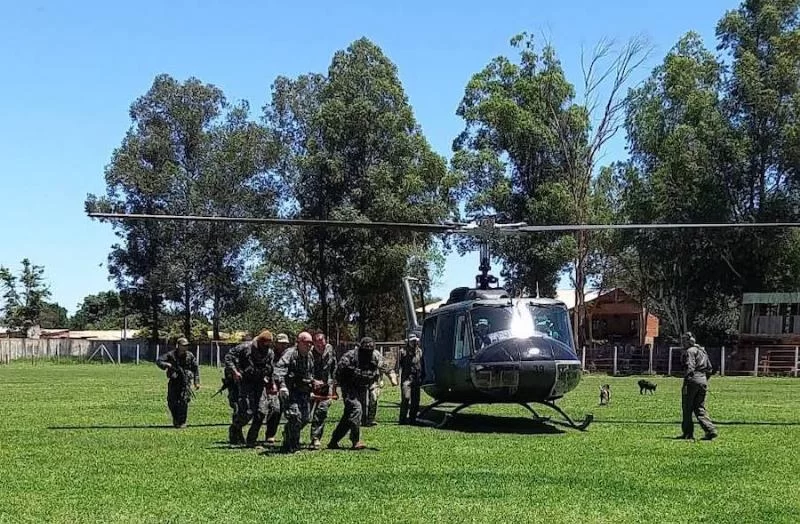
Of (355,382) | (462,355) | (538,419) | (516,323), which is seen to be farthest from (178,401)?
(538,419)

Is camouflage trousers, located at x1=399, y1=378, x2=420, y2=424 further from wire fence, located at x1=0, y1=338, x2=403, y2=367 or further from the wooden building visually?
the wooden building

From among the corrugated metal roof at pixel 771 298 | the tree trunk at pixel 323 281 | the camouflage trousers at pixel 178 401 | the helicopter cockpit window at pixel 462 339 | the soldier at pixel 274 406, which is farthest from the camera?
the tree trunk at pixel 323 281

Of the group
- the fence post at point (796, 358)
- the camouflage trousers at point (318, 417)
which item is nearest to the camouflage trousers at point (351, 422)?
the camouflage trousers at point (318, 417)

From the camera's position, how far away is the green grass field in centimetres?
935

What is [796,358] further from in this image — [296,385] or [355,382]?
[296,385]

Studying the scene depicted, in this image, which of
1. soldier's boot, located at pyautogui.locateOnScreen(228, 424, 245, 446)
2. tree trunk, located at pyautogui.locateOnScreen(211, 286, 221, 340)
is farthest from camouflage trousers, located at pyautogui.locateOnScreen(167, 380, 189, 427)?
tree trunk, located at pyautogui.locateOnScreen(211, 286, 221, 340)

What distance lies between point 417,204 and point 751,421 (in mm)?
36479

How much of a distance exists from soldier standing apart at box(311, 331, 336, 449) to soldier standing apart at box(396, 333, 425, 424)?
394 centimetres

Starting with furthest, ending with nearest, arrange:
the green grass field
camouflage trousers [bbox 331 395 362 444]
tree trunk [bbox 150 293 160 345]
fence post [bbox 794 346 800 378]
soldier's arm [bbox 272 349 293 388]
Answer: tree trunk [bbox 150 293 160 345] → fence post [bbox 794 346 800 378] → camouflage trousers [bbox 331 395 362 444] → soldier's arm [bbox 272 349 293 388] → the green grass field

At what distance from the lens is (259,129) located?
211 feet

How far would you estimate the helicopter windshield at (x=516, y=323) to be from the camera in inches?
648

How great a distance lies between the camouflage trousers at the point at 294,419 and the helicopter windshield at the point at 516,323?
3.77 meters

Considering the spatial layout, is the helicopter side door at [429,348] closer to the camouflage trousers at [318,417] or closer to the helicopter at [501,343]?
the helicopter at [501,343]

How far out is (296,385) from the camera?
1405cm
